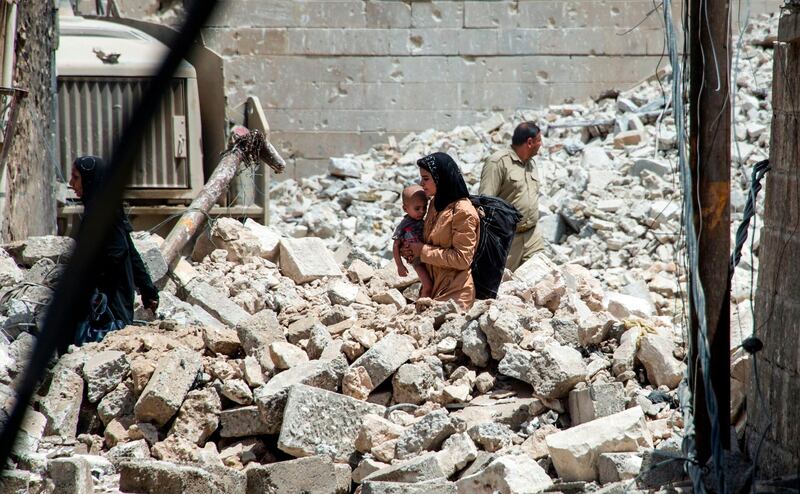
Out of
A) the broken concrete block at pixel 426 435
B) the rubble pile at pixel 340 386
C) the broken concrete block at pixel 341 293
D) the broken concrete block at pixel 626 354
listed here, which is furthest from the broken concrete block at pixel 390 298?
the broken concrete block at pixel 426 435

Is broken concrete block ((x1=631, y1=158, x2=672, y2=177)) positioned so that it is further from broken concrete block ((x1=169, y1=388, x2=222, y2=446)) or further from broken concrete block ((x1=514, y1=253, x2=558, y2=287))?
broken concrete block ((x1=169, y1=388, x2=222, y2=446))

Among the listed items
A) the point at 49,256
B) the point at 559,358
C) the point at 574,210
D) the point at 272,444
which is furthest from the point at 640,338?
the point at 574,210

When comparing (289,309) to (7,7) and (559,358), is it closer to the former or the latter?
(559,358)

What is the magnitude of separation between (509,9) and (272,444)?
33.8ft

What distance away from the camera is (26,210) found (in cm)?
745

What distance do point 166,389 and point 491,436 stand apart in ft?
5.63

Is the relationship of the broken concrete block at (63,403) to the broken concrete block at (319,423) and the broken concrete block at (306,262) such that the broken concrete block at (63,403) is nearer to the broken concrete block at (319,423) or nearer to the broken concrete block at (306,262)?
the broken concrete block at (319,423)

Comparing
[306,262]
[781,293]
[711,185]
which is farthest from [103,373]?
[781,293]

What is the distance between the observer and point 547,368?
5.11 metres

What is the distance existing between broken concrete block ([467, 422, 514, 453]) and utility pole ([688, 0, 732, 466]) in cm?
122

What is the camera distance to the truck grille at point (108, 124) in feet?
29.3

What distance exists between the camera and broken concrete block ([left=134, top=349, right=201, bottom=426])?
204 inches

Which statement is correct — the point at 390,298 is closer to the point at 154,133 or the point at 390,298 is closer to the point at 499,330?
the point at 499,330

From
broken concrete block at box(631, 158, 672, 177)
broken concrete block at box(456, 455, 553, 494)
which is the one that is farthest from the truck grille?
broken concrete block at box(631, 158, 672, 177)
